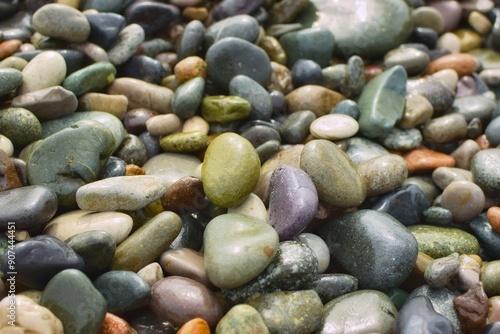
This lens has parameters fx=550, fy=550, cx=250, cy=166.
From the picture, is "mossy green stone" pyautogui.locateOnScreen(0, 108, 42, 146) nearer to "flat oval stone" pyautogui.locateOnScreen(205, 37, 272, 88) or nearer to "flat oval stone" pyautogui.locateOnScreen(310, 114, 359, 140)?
"flat oval stone" pyautogui.locateOnScreen(205, 37, 272, 88)

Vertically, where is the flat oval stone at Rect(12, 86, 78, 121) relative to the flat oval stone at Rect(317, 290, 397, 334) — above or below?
above

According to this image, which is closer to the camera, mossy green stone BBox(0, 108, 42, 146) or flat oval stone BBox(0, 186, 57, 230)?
flat oval stone BBox(0, 186, 57, 230)

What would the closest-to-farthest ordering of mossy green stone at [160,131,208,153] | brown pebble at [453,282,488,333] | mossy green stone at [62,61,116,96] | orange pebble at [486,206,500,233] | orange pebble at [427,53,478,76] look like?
1. brown pebble at [453,282,488,333]
2. orange pebble at [486,206,500,233]
3. mossy green stone at [160,131,208,153]
4. mossy green stone at [62,61,116,96]
5. orange pebble at [427,53,478,76]

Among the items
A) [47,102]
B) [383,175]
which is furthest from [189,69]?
Result: [383,175]

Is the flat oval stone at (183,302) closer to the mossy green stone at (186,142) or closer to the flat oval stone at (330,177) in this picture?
the flat oval stone at (330,177)

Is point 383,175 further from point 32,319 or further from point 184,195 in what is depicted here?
point 32,319

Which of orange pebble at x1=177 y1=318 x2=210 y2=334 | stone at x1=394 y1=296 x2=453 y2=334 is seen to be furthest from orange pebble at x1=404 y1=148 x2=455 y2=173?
orange pebble at x1=177 y1=318 x2=210 y2=334

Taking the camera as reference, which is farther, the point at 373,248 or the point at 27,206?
the point at 373,248
